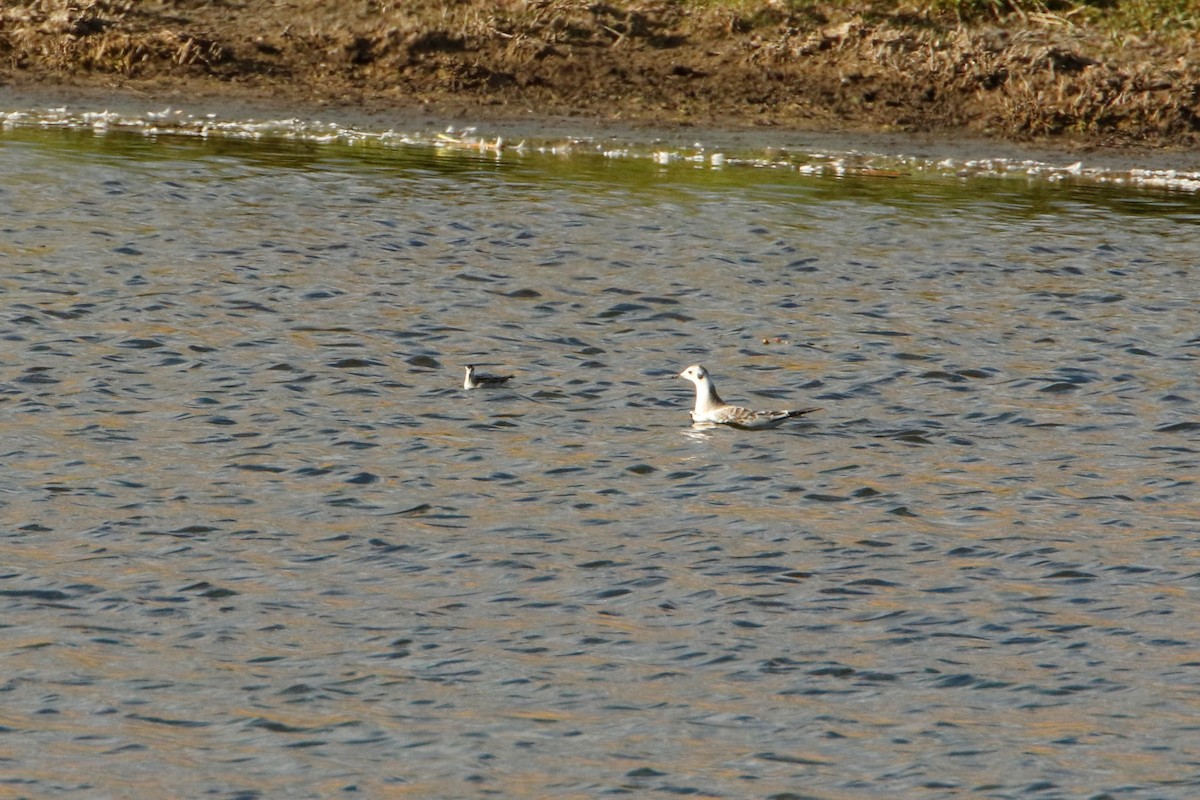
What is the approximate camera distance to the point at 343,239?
2197cm

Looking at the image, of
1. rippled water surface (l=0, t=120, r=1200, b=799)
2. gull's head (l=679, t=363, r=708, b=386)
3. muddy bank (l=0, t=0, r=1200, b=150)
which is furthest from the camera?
muddy bank (l=0, t=0, r=1200, b=150)

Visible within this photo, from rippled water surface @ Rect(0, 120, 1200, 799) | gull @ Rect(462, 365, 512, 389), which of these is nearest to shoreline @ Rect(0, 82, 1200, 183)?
rippled water surface @ Rect(0, 120, 1200, 799)

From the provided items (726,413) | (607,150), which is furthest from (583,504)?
(607,150)

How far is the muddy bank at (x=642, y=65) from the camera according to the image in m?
29.3

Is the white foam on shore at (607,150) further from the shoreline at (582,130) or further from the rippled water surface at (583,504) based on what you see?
the rippled water surface at (583,504)

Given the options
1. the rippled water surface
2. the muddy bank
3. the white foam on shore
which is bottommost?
the rippled water surface

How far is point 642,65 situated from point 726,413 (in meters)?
16.1

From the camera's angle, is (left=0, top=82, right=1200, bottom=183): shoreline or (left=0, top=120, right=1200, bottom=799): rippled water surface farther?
(left=0, top=82, right=1200, bottom=183): shoreline

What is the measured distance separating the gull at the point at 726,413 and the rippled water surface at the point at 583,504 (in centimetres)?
23

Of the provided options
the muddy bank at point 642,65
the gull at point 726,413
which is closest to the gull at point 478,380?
the gull at point 726,413

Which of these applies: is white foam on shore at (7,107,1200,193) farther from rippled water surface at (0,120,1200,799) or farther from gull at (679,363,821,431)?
gull at (679,363,821,431)

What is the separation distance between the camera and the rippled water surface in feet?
30.2

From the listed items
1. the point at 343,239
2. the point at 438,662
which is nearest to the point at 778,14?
the point at 343,239

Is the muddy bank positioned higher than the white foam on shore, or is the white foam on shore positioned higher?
the muddy bank
